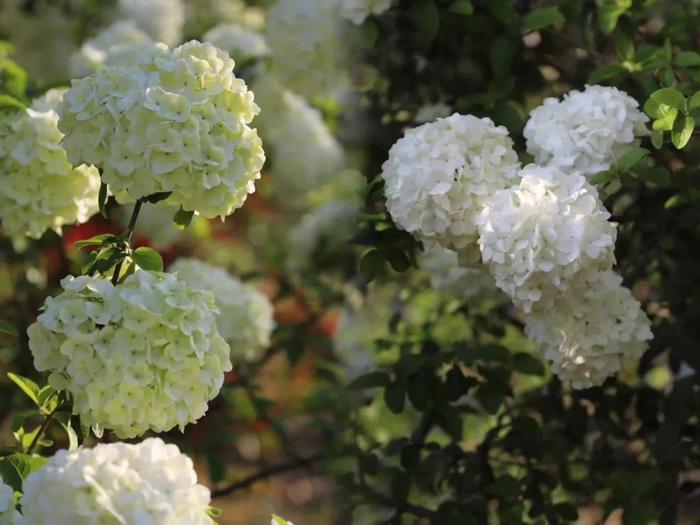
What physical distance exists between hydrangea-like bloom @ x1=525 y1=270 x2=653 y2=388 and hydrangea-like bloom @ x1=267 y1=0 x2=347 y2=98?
1118 mm

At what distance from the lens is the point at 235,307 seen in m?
2.65

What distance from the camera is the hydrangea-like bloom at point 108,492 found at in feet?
4.01

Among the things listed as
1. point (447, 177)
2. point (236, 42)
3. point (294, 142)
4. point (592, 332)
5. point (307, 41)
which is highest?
point (447, 177)

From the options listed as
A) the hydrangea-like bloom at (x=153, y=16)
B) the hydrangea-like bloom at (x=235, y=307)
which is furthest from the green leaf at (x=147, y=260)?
the hydrangea-like bloom at (x=153, y=16)

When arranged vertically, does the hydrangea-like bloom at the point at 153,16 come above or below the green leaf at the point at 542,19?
below

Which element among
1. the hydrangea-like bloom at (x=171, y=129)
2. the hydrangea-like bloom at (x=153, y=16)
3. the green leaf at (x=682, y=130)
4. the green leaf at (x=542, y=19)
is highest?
the hydrangea-like bloom at (x=171, y=129)

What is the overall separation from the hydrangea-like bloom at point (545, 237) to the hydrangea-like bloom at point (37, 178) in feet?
2.43

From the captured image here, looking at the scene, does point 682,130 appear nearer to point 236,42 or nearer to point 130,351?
point 130,351

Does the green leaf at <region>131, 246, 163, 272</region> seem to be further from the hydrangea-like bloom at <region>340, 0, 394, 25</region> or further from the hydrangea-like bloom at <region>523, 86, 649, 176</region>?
the hydrangea-like bloom at <region>340, 0, 394, 25</region>

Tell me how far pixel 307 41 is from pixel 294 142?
2.08ft

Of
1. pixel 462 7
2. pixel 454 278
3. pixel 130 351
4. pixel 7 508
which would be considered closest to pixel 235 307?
pixel 454 278

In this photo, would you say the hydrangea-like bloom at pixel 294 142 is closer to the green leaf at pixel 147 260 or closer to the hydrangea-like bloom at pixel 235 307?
the hydrangea-like bloom at pixel 235 307

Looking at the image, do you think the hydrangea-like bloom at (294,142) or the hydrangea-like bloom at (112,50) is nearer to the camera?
the hydrangea-like bloom at (112,50)

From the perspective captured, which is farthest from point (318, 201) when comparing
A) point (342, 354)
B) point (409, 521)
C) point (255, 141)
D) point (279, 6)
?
point (255, 141)
